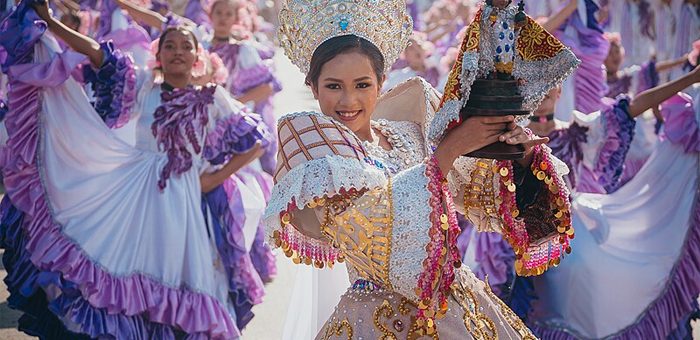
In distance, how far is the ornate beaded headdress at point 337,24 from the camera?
2539 millimetres

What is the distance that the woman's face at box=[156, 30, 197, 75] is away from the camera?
525 cm

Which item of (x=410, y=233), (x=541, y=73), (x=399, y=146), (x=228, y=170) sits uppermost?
(x=541, y=73)

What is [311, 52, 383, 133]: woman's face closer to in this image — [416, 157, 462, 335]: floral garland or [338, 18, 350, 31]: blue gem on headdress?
[338, 18, 350, 31]: blue gem on headdress

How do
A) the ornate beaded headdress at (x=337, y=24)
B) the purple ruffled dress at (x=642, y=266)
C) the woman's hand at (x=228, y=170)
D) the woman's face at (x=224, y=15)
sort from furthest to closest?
1. the woman's face at (x=224, y=15)
2. the woman's hand at (x=228, y=170)
3. the purple ruffled dress at (x=642, y=266)
4. the ornate beaded headdress at (x=337, y=24)

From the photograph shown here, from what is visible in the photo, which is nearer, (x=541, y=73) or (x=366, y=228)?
(x=366, y=228)

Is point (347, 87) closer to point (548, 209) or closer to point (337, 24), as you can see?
point (337, 24)

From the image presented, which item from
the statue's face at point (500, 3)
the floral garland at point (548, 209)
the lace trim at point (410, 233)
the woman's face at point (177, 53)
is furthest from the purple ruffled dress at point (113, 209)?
the statue's face at point (500, 3)

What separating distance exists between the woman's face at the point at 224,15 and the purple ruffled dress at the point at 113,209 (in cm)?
270

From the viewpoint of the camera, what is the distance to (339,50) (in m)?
2.49

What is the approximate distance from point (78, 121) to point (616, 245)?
2861mm

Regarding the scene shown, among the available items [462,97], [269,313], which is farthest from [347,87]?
[269,313]

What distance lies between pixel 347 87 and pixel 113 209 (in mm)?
2752

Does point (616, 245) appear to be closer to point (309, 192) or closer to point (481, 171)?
point (481, 171)

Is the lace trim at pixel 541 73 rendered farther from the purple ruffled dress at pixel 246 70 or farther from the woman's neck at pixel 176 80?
the purple ruffled dress at pixel 246 70
